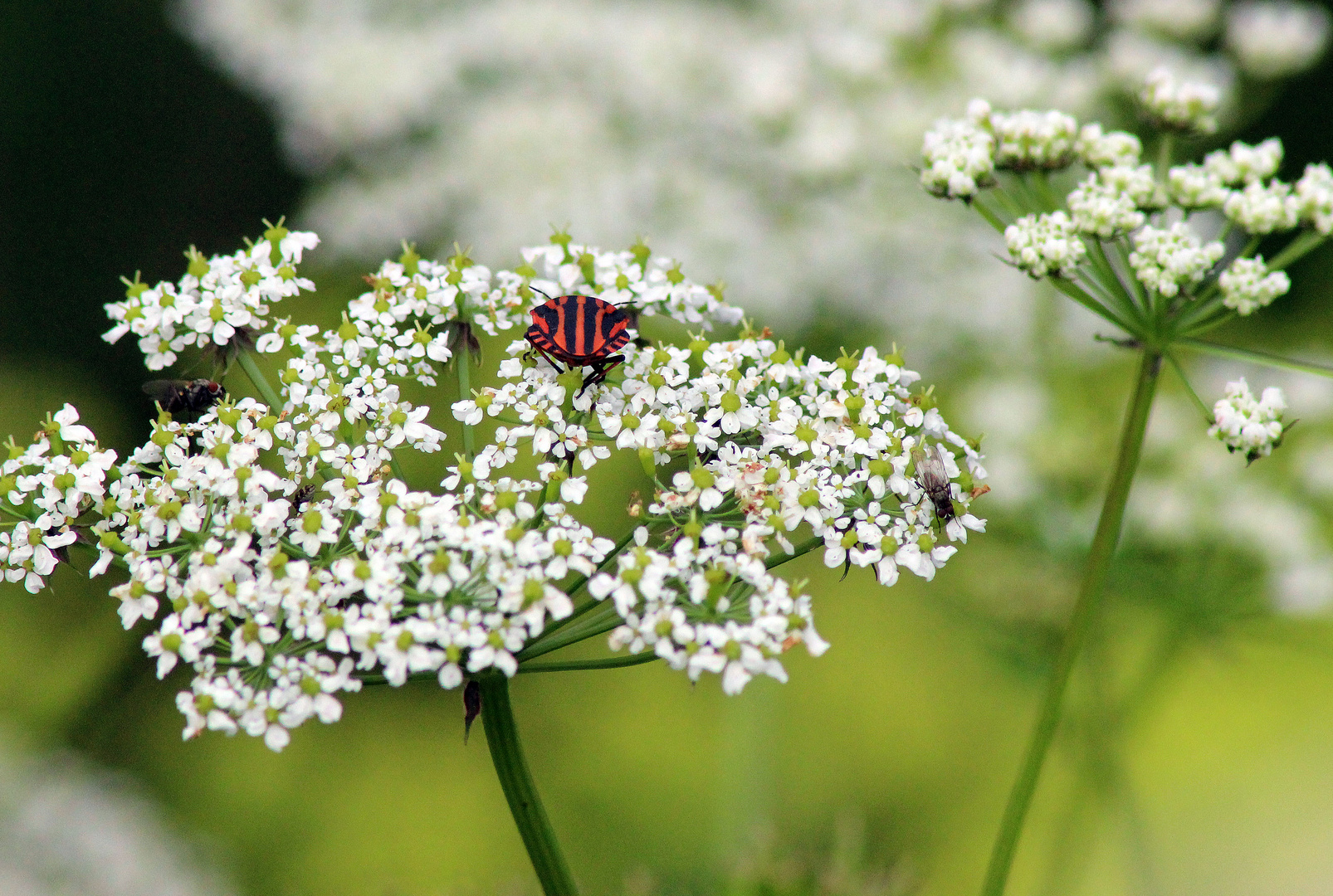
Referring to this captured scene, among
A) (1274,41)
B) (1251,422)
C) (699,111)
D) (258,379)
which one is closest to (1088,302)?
(1251,422)

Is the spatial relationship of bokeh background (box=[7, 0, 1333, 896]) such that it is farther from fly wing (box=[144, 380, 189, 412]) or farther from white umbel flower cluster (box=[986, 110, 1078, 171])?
fly wing (box=[144, 380, 189, 412])

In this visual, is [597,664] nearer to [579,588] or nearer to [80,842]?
[579,588]

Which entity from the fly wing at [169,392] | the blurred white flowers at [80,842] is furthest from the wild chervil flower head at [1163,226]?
the blurred white flowers at [80,842]

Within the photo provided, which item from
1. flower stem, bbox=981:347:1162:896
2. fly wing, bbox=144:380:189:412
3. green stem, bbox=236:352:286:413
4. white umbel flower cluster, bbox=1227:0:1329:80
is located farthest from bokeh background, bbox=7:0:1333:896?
fly wing, bbox=144:380:189:412

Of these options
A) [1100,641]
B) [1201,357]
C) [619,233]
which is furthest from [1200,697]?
[619,233]

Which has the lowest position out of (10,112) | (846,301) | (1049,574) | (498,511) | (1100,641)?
(498,511)

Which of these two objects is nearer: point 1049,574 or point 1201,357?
point 1049,574

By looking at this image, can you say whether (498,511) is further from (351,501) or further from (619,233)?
(619,233)
